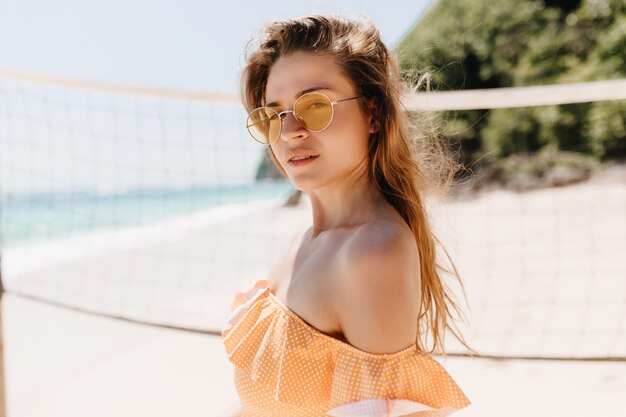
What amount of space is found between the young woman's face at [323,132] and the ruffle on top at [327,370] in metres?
0.25

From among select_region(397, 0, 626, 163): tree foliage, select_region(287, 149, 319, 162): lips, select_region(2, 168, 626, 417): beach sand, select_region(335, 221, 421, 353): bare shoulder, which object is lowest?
select_region(2, 168, 626, 417): beach sand

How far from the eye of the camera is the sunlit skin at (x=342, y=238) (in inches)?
31.0

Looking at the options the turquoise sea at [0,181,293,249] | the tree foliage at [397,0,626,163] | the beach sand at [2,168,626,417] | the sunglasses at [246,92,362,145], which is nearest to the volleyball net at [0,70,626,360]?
the beach sand at [2,168,626,417]

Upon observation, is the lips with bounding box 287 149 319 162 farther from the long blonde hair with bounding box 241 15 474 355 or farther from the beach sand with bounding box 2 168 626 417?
the beach sand with bounding box 2 168 626 417

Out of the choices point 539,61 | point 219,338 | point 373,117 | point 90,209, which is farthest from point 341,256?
point 90,209

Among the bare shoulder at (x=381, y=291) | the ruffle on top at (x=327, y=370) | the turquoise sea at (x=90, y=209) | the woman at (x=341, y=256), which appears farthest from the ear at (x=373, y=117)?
the turquoise sea at (x=90, y=209)

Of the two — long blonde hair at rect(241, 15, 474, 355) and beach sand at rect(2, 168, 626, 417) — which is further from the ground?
long blonde hair at rect(241, 15, 474, 355)

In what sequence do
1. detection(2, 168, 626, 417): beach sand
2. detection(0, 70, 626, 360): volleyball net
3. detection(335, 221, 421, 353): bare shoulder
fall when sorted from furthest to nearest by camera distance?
detection(0, 70, 626, 360): volleyball net
detection(2, 168, 626, 417): beach sand
detection(335, 221, 421, 353): bare shoulder

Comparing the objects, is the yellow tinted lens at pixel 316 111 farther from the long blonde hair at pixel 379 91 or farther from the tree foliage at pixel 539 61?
the tree foliage at pixel 539 61

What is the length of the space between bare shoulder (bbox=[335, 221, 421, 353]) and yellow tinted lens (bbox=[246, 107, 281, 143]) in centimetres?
31

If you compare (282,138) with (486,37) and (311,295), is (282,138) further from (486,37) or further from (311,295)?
(486,37)

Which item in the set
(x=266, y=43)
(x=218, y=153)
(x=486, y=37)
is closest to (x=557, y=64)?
(x=486, y=37)

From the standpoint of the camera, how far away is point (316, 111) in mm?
960

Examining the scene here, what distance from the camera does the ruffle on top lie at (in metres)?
0.80
